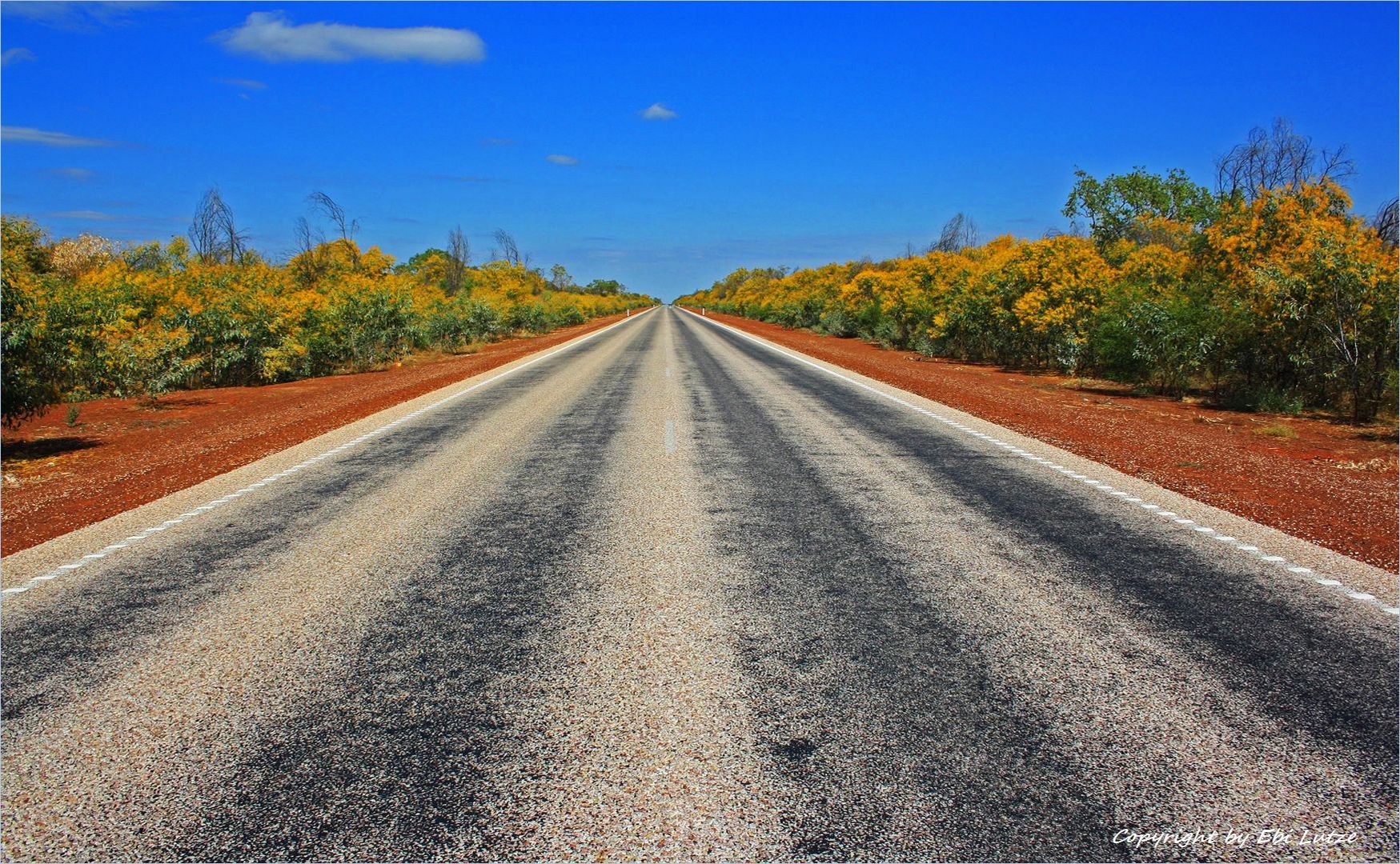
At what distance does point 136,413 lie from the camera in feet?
51.3

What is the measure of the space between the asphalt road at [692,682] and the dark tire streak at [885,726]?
0.02 m

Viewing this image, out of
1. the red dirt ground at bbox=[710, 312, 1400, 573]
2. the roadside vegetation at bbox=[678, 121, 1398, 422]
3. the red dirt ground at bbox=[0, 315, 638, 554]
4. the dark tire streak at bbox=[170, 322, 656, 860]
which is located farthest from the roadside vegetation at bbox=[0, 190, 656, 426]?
the roadside vegetation at bbox=[678, 121, 1398, 422]

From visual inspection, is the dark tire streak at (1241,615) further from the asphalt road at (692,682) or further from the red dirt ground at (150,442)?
the red dirt ground at (150,442)

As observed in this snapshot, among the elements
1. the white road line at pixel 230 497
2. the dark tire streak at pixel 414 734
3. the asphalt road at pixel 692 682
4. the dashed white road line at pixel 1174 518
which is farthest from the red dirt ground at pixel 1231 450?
the white road line at pixel 230 497

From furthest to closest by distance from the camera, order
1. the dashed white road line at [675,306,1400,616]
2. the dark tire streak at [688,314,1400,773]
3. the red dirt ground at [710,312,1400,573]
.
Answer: the red dirt ground at [710,312,1400,573], the dashed white road line at [675,306,1400,616], the dark tire streak at [688,314,1400,773]

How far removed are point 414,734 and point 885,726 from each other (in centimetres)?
194

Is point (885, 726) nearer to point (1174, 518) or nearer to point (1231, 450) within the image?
point (1174, 518)

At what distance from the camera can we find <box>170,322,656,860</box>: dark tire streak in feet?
8.59

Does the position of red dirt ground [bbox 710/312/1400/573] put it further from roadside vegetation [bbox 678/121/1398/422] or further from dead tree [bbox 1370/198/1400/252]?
dead tree [bbox 1370/198/1400/252]

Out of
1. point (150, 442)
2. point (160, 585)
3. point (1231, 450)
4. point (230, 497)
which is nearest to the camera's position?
point (160, 585)

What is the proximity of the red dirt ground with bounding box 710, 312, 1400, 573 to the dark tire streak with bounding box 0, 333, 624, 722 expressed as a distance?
7.82m

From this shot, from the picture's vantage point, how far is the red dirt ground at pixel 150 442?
754 centimetres

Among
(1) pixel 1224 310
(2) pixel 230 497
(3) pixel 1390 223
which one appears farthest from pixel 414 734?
(3) pixel 1390 223

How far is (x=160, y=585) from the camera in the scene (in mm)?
4996
